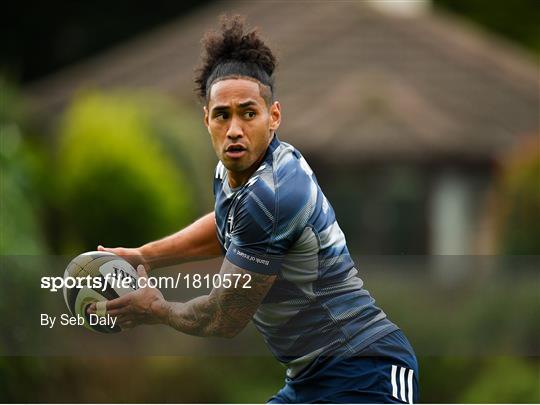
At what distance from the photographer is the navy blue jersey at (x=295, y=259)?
539 centimetres

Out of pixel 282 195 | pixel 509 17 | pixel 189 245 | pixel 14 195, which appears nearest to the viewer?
pixel 282 195

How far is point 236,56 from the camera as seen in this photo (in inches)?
223

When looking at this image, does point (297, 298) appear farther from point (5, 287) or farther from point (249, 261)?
point (5, 287)

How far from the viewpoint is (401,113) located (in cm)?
2197

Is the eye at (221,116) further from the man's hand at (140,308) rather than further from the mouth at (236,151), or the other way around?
the man's hand at (140,308)

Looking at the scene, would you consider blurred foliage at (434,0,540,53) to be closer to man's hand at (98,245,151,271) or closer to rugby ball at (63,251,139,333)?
man's hand at (98,245,151,271)

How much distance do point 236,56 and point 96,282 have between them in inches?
46.0

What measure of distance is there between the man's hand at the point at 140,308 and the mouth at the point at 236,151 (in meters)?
0.69

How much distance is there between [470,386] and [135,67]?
52.3 ft

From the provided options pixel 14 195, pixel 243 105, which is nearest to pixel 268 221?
pixel 243 105

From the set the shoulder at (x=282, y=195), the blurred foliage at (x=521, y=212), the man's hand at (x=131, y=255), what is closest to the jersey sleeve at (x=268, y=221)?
the shoulder at (x=282, y=195)

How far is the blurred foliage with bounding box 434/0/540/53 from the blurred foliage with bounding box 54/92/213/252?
17080mm

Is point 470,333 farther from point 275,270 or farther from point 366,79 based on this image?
point 366,79

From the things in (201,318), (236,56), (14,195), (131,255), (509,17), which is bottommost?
(201,318)
